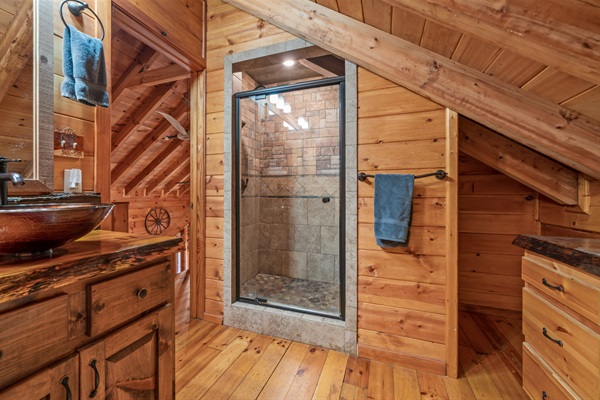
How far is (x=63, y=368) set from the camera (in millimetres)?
628

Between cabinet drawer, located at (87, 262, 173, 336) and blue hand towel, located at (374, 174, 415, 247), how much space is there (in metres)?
1.21

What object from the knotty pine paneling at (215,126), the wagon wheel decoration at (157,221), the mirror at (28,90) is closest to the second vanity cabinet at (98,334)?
the mirror at (28,90)

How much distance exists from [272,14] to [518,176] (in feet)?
6.84

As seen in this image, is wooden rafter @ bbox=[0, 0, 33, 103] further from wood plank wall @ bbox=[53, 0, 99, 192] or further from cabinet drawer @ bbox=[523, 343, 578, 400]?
cabinet drawer @ bbox=[523, 343, 578, 400]

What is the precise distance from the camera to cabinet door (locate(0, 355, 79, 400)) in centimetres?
55

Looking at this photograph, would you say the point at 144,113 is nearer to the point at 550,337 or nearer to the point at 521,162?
the point at 521,162

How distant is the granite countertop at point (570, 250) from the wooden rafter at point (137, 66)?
3.51 meters

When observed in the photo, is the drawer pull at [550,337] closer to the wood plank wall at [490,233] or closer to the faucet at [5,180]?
the wood plank wall at [490,233]

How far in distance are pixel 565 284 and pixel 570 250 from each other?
0.45 feet

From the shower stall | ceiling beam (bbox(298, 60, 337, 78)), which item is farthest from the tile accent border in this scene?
ceiling beam (bbox(298, 60, 337, 78))

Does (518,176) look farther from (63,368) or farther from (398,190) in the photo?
(63,368)

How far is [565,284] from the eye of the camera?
3.23 feet

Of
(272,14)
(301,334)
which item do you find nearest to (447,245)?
(301,334)

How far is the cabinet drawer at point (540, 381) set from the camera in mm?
1002
